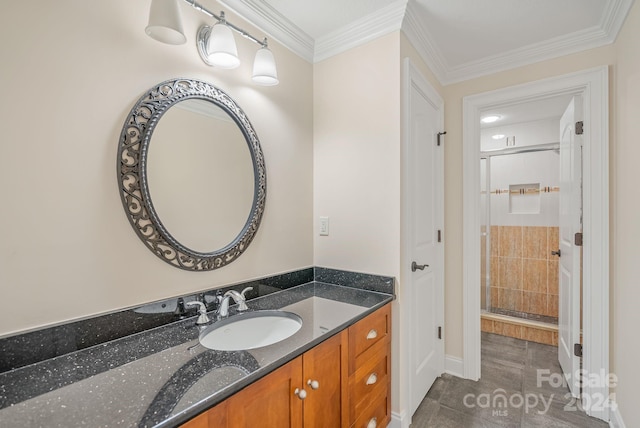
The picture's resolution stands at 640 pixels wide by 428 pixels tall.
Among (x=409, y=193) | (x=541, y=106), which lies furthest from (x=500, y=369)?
(x=541, y=106)

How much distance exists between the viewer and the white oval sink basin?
1.22 metres

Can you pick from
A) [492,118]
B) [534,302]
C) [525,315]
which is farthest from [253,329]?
[534,302]

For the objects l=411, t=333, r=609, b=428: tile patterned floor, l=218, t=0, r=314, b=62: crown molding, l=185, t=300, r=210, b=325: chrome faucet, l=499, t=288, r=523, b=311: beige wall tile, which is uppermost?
l=218, t=0, r=314, b=62: crown molding

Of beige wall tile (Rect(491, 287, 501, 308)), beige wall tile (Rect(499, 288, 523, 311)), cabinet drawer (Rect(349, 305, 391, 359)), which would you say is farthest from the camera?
beige wall tile (Rect(491, 287, 501, 308))

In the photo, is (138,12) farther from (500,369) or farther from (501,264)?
(501,264)

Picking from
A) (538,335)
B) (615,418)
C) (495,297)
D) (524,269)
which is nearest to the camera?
(615,418)

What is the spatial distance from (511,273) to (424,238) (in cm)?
217

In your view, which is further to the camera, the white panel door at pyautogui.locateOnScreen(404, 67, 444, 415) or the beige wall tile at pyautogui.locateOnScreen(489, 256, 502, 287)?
the beige wall tile at pyautogui.locateOnScreen(489, 256, 502, 287)

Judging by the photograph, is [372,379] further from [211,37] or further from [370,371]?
[211,37]

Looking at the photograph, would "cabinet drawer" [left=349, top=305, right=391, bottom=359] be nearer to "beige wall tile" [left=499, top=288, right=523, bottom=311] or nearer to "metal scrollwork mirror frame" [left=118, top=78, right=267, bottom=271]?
"metal scrollwork mirror frame" [left=118, top=78, right=267, bottom=271]

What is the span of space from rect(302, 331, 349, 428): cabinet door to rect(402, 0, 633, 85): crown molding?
65.0 inches

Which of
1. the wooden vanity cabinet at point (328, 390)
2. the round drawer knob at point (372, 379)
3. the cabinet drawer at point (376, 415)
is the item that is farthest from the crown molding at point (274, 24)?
the cabinet drawer at point (376, 415)

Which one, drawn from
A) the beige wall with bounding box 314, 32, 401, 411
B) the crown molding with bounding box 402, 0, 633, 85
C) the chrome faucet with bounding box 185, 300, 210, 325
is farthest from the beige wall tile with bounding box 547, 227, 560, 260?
the chrome faucet with bounding box 185, 300, 210, 325

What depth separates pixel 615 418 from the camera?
1.68 m
